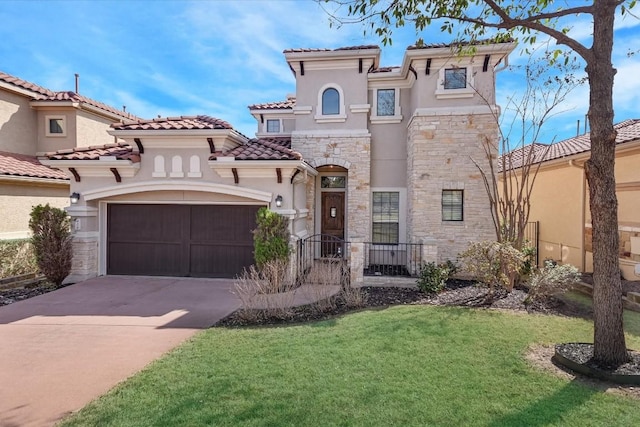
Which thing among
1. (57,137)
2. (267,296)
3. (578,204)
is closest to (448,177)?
(578,204)

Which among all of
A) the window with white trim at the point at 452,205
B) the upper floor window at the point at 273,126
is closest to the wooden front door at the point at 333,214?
the window with white trim at the point at 452,205

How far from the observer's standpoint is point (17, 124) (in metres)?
14.1

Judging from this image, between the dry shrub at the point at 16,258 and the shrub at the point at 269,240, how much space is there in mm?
7272

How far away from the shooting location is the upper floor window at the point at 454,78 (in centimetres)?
1039

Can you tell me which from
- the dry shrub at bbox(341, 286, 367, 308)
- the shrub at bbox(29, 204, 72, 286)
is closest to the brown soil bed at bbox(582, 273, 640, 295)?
the dry shrub at bbox(341, 286, 367, 308)

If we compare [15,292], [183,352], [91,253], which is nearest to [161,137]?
[91,253]

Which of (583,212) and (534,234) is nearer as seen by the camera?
(583,212)

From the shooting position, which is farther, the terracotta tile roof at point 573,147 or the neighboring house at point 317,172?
the neighboring house at point 317,172

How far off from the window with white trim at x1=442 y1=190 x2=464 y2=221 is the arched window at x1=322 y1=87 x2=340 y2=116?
475 cm

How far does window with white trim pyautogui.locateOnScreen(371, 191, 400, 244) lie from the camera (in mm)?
11914

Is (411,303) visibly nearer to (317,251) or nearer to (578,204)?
(317,251)

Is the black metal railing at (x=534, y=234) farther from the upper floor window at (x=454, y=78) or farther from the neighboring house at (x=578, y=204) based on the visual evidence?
the upper floor window at (x=454, y=78)

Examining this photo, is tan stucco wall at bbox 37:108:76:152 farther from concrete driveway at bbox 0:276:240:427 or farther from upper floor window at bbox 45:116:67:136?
concrete driveway at bbox 0:276:240:427

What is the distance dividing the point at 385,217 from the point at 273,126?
781 centimetres
